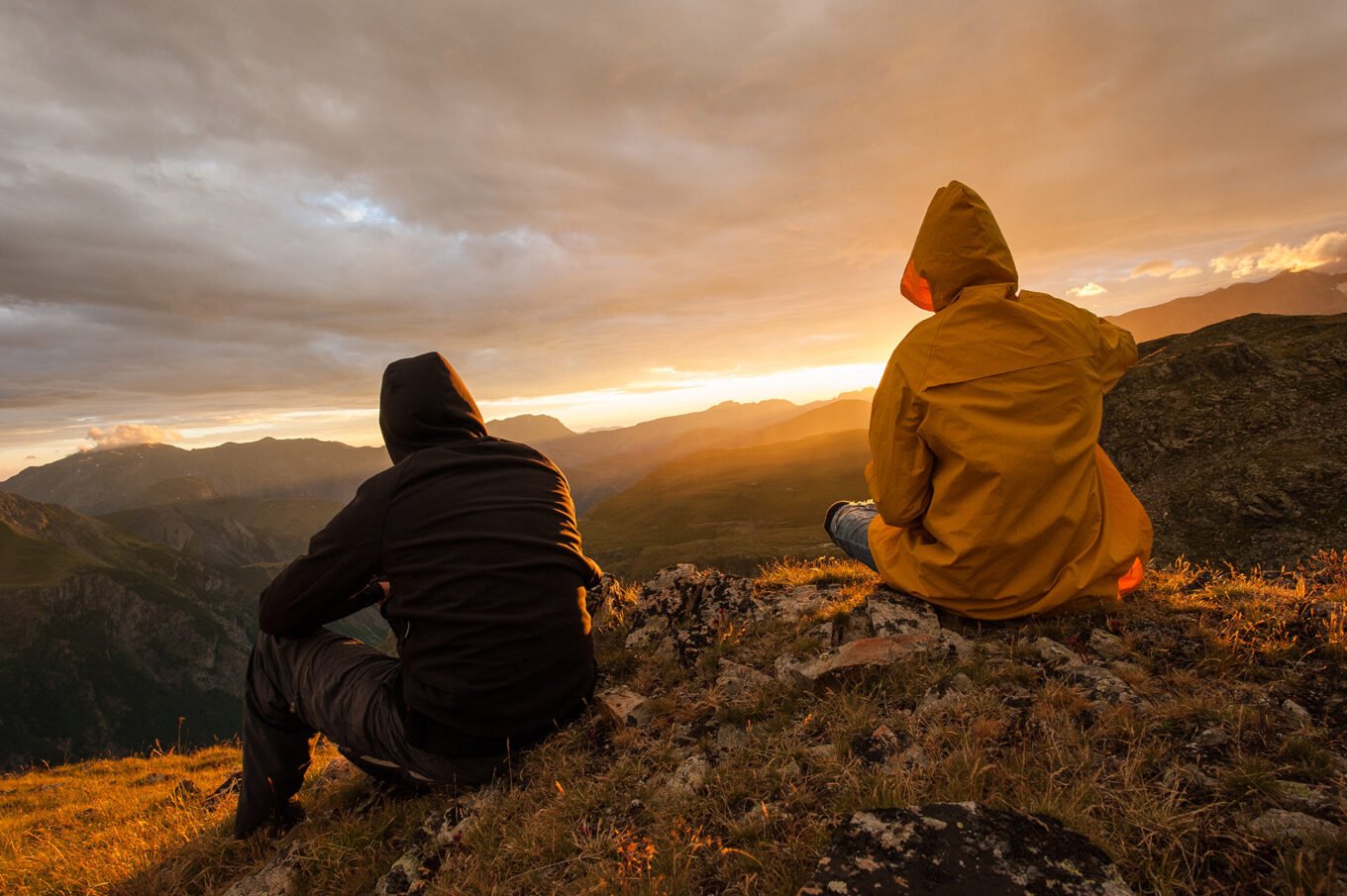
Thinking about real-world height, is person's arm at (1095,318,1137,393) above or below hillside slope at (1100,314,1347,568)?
above

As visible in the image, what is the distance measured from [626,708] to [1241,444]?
24353 millimetres

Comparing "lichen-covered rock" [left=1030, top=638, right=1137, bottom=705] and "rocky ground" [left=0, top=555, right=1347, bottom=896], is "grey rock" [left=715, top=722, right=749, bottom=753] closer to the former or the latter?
"rocky ground" [left=0, top=555, right=1347, bottom=896]

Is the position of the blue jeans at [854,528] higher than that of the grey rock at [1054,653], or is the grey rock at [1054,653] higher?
the blue jeans at [854,528]

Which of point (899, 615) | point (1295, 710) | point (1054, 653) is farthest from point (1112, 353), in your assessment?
point (899, 615)

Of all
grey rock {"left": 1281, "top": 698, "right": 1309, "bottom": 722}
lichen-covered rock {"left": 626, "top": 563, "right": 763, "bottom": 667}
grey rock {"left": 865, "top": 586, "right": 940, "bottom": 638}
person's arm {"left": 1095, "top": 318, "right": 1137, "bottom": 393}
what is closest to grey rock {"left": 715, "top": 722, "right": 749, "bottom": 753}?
lichen-covered rock {"left": 626, "top": 563, "right": 763, "bottom": 667}

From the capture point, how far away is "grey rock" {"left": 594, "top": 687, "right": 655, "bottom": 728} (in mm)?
5148

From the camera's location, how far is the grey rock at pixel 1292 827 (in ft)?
8.65

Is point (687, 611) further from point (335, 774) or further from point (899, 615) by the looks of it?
point (335, 774)

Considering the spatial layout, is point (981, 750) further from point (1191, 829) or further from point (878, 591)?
point (878, 591)

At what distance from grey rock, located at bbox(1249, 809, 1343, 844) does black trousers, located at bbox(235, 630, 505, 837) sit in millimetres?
4787

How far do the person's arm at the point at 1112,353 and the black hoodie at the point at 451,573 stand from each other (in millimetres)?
4990

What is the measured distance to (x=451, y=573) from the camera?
4172mm

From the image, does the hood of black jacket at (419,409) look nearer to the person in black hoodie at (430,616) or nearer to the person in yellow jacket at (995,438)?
the person in black hoodie at (430,616)

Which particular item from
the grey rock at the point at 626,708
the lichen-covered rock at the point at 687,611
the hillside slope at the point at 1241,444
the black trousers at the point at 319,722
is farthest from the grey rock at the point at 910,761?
the hillside slope at the point at 1241,444
